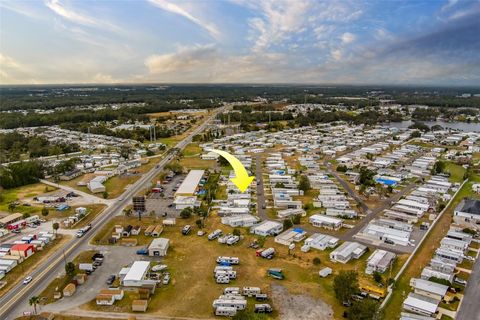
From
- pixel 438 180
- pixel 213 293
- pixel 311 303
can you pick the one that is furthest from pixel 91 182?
pixel 438 180

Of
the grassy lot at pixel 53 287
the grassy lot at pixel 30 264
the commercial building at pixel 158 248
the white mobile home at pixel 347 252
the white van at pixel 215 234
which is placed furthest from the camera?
the white van at pixel 215 234

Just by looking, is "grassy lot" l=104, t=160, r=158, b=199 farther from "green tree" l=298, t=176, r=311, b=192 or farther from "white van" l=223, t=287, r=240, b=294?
"white van" l=223, t=287, r=240, b=294

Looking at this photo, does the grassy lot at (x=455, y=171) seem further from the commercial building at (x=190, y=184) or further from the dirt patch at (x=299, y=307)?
the dirt patch at (x=299, y=307)

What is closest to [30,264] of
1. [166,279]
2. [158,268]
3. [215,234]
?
[158,268]

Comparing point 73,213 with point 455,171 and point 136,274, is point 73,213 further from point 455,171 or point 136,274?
point 455,171

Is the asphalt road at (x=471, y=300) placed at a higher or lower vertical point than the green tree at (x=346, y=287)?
lower

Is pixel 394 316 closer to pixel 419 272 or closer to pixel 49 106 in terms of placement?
pixel 419 272

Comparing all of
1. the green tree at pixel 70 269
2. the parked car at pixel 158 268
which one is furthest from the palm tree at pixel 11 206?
the parked car at pixel 158 268
